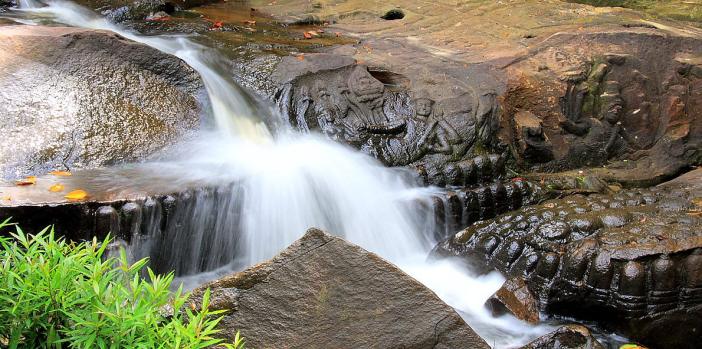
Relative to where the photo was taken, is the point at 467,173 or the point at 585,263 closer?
the point at 585,263

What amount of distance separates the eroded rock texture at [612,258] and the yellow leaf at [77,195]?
9.58ft

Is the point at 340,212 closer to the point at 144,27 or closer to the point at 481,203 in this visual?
the point at 481,203

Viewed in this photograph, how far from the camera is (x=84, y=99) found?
17.0 feet

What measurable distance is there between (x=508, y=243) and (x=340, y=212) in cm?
149

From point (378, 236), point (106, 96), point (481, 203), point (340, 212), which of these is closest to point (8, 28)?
point (106, 96)

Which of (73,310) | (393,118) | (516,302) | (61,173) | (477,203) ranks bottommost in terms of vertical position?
(516,302)

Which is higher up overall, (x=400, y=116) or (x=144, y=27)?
(x=144, y=27)

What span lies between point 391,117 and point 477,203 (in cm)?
128

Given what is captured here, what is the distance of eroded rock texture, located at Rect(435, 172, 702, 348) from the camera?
→ 406 centimetres

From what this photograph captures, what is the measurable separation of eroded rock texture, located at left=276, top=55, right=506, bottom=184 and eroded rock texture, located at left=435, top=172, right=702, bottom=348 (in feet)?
3.58

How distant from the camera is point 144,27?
7551 mm

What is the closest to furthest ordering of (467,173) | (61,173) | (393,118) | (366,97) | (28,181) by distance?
1. (28,181)
2. (61,173)
3. (467,173)
4. (393,118)
5. (366,97)

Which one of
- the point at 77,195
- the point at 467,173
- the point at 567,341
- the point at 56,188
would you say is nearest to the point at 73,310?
the point at 77,195

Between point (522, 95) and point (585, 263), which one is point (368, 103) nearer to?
point (522, 95)
